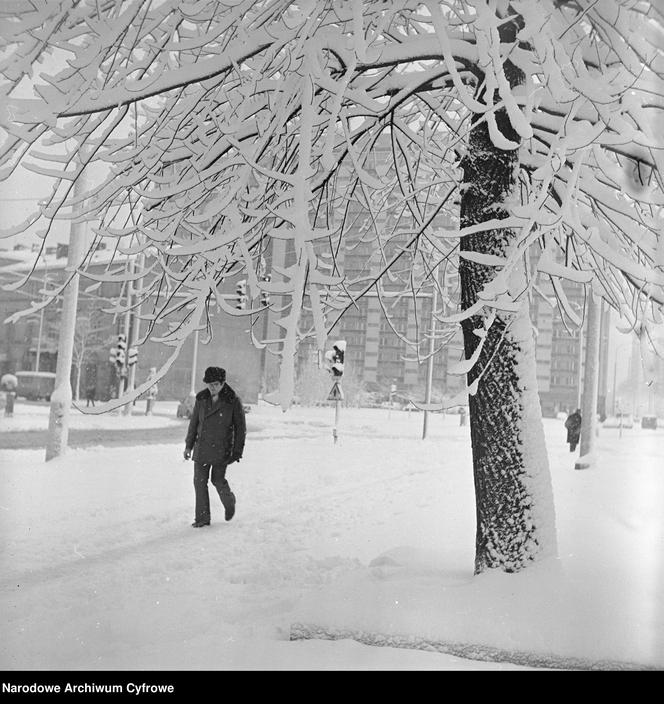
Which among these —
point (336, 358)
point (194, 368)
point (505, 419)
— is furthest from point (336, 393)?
point (505, 419)

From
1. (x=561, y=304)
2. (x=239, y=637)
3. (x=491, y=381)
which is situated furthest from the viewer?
(x=561, y=304)

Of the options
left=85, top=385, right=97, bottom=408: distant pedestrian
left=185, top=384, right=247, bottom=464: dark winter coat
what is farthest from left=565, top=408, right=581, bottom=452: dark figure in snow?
left=85, top=385, right=97, bottom=408: distant pedestrian

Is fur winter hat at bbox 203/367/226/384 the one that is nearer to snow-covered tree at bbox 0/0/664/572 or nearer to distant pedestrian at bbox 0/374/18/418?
snow-covered tree at bbox 0/0/664/572

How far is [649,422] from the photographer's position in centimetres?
316

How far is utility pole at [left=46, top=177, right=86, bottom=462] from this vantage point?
3.44 m

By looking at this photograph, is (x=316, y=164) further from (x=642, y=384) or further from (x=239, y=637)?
(x=239, y=637)

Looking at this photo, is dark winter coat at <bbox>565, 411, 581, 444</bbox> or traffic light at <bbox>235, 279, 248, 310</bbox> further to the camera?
dark winter coat at <bbox>565, 411, 581, 444</bbox>

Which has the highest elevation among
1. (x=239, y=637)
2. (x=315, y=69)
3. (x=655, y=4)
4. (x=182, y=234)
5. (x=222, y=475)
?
(x=655, y=4)

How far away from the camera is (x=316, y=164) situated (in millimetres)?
3584

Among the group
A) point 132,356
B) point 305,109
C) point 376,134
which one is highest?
point 376,134

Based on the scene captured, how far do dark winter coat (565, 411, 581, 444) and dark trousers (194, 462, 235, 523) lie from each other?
194 cm

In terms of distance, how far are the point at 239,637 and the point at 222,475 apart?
113 cm

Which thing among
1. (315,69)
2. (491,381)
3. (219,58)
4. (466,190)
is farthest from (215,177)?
(491,381)

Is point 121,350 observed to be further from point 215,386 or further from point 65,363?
point 65,363
